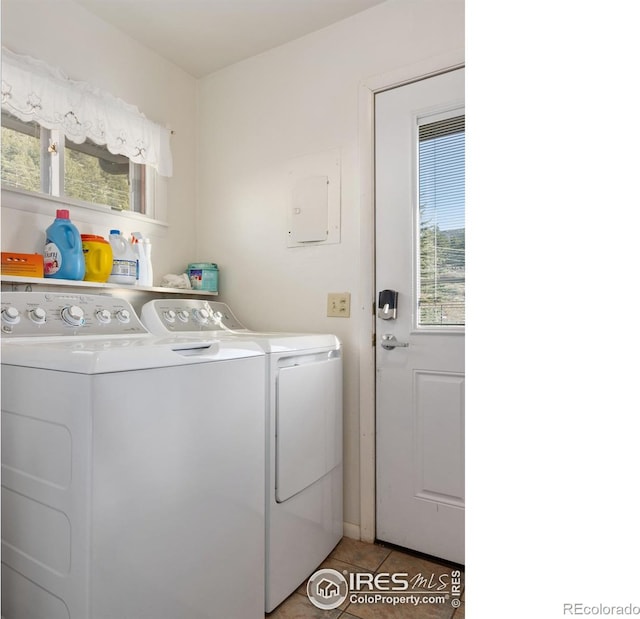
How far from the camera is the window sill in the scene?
1.72 meters

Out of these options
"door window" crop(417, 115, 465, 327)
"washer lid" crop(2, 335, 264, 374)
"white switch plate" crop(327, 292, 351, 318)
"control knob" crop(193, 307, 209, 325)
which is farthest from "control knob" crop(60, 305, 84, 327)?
"door window" crop(417, 115, 465, 327)

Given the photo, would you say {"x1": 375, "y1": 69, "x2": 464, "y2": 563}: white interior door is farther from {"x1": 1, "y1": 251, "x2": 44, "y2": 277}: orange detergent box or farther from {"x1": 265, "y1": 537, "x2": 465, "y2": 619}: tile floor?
{"x1": 1, "y1": 251, "x2": 44, "y2": 277}: orange detergent box

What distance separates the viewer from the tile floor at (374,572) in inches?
60.0

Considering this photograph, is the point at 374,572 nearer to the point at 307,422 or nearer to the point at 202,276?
the point at 307,422

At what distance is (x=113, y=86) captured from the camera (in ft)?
7.00

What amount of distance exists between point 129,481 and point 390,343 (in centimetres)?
126

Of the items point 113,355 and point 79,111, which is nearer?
point 113,355

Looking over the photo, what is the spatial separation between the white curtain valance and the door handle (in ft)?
5.08

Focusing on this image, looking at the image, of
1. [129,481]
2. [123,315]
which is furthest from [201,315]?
[129,481]

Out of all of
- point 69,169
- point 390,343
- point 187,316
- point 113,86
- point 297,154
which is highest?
point 113,86
